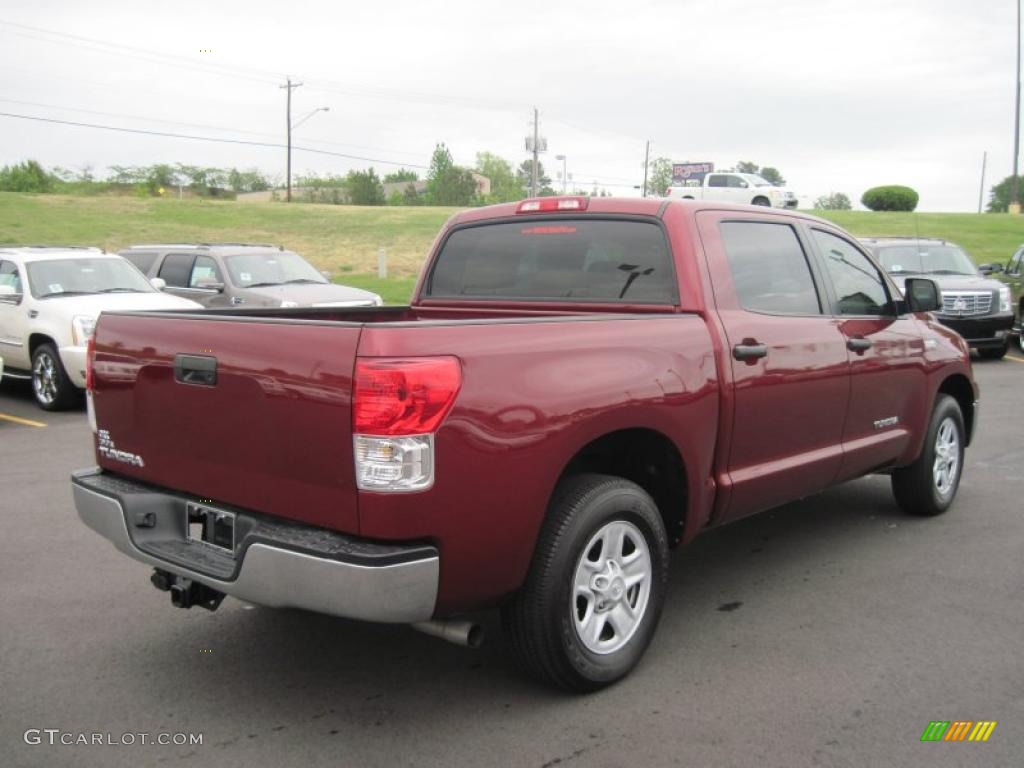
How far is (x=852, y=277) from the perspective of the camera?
5.49m

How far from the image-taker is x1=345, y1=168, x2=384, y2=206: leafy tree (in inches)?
4313

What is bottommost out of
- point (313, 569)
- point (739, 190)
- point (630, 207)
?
point (313, 569)

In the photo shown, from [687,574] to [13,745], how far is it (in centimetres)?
322

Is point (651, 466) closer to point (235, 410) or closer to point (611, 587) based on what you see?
point (611, 587)

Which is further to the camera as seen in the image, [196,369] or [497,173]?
[497,173]

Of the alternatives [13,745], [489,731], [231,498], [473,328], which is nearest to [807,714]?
[489,731]

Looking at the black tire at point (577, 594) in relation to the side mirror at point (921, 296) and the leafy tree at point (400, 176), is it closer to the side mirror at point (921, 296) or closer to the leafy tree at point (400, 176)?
the side mirror at point (921, 296)

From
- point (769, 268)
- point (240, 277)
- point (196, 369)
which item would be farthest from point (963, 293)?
point (196, 369)

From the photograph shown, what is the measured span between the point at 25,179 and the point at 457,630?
8939 centimetres

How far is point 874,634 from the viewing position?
429cm

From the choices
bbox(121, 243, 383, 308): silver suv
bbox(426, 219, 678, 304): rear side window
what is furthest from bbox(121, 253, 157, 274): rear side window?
bbox(426, 219, 678, 304): rear side window

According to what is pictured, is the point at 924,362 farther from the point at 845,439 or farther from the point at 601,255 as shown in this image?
the point at 601,255

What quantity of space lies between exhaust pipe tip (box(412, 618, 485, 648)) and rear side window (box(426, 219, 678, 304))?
1765mm

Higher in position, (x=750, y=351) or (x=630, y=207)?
(x=630, y=207)
